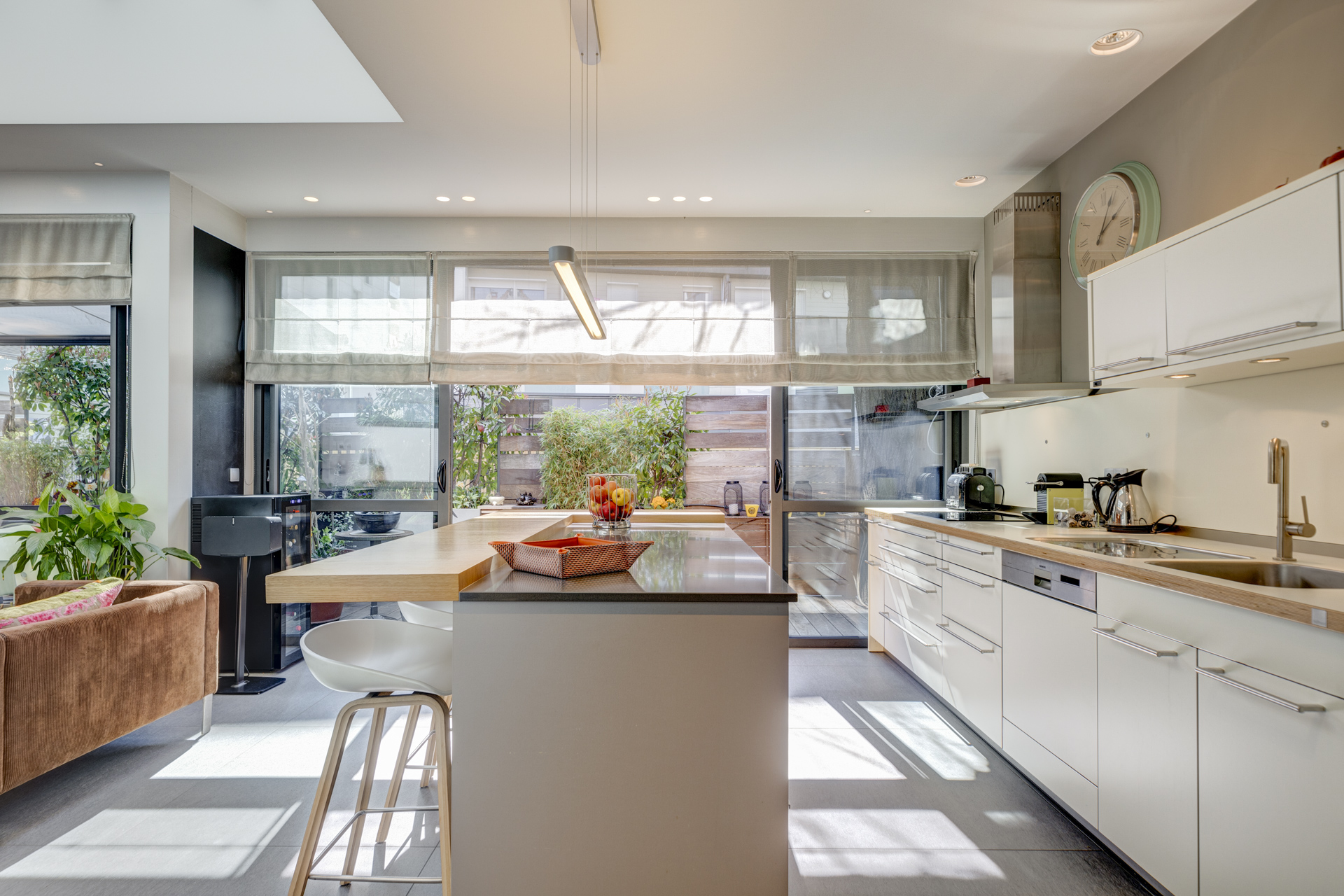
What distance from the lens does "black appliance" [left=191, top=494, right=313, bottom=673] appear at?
371 centimetres

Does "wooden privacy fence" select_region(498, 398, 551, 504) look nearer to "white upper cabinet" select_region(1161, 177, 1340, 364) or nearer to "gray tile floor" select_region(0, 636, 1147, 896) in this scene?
"gray tile floor" select_region(0, 636, 1147, 896)

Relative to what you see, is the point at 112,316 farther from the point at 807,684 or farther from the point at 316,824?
the point at 807,684

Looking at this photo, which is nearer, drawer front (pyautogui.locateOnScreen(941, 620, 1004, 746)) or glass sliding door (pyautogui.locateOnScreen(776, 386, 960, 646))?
drawer front (pyautogui.locateOnScreen(941, 620, 1004, 746))

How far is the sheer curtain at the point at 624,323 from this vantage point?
423cm

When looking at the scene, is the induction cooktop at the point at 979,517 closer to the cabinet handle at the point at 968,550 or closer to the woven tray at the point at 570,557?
the cabinet handle at the point at 968,550

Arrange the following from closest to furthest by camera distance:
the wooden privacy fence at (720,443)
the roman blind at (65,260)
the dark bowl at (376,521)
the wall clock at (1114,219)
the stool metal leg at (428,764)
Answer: the stool metal leg at (428,764), the wall clock at (1114,219), the roman blind at (65,260), the dark bowl at (376,521), the wooden privacy fence at (720,443)

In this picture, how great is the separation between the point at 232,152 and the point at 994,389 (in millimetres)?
3886

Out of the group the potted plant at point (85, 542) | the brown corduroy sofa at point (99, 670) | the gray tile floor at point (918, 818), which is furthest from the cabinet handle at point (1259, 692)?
the potted plant at point (85, 542)

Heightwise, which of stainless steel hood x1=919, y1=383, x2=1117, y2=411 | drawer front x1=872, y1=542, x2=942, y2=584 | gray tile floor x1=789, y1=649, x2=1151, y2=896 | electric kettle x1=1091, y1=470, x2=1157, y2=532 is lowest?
gray tile floor x1=789, y1=649, x2=1151, y2=896

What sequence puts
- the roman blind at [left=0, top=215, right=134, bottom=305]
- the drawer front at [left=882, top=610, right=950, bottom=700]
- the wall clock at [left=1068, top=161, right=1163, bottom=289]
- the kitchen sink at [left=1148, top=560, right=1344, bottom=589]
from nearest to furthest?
the kitchen sink at [left=1148, top=560, right=1344, bottom=589] → the wall clock at [left=1068, top=161, right=1163, bottom=289] → the drawer front at [left=882, top=610, right=950, bottom=700] → the roman blind at [left=0, top=215, right=134, bottom=305]

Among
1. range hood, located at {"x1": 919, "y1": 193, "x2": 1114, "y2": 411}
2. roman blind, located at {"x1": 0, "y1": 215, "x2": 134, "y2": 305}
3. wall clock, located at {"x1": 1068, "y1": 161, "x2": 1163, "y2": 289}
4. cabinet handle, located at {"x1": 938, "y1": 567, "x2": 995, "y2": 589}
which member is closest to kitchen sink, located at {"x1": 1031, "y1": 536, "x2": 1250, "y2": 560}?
cabinet handle, located at {"x1": 938, "y1": 567, "x2": 995, "y2": 589}

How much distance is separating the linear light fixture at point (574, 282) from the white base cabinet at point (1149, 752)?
199cm

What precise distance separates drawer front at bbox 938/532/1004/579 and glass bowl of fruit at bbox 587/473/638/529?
56.9 inches

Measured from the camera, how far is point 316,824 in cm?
165
